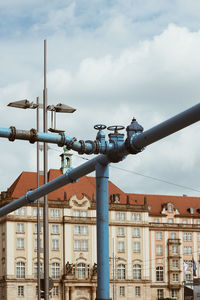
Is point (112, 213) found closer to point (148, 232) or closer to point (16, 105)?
point (148, 232)

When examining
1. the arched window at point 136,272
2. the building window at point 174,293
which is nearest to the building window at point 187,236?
the building window at point 174,293

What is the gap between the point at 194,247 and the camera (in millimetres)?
118312

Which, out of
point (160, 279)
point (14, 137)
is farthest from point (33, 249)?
point (14, 137)

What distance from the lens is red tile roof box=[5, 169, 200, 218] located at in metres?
107

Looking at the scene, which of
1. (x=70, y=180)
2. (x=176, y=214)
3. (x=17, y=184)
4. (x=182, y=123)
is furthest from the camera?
(x=176, y=214)

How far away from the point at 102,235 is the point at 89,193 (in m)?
97.3

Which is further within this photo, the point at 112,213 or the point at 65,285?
the point at 112,213

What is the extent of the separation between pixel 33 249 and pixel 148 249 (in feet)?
70.2

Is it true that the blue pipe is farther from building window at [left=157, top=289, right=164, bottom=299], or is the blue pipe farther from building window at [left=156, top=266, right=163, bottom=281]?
building window at [left=156, top=266, right=163, bottom=281]

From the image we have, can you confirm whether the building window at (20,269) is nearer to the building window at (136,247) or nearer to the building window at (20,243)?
the building window at (20,243)

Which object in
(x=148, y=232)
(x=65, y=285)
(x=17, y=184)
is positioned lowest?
(x=65, y=285)

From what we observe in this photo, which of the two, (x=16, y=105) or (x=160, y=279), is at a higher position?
(x=16, y=105)

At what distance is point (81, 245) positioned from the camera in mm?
106375

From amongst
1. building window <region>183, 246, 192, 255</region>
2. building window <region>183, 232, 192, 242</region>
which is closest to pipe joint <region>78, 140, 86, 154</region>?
building window <region>183, 246, 192, 255</region>
